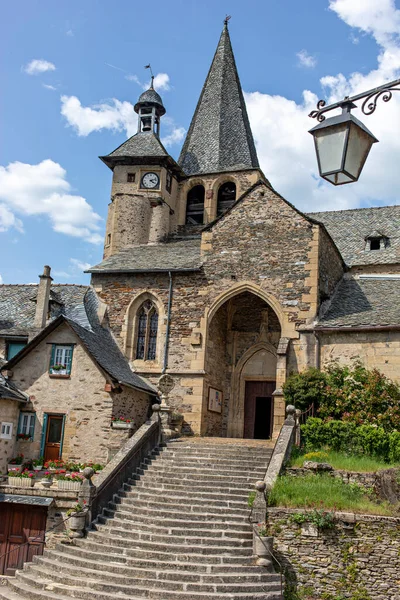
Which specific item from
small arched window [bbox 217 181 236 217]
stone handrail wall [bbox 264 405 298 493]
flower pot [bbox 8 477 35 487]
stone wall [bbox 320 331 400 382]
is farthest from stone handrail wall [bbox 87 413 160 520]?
small arched window [bbox 217 181 236 217]

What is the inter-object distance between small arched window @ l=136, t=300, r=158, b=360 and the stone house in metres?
2.13

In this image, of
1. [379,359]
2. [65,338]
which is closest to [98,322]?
[65,338]

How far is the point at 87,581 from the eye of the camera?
39.6ft

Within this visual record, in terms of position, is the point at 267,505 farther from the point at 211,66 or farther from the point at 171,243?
the point at 211,66

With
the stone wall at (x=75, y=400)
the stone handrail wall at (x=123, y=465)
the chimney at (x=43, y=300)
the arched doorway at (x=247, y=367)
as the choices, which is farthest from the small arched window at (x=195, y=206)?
the stone handrail wall at (x=123, y=465)

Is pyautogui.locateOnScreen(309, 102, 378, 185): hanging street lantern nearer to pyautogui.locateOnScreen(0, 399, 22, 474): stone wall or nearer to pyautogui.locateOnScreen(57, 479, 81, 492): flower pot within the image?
pyautogui.locateOnScreen(57, 479, 81, 492): flower pot

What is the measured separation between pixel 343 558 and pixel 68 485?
681cm

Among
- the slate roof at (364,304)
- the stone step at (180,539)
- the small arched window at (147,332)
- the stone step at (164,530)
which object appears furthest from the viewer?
the small arched window at (147,332)

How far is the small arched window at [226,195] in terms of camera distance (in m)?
30.0

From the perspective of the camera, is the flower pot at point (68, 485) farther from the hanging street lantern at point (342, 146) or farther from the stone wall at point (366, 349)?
the hanging street lantern at point (342, 146)

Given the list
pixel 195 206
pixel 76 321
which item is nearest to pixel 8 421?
pixel 76 321

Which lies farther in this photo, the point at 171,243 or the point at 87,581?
the point at 171,243

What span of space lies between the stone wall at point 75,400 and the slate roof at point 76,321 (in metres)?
0.27

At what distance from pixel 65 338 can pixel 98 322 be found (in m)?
3.67
